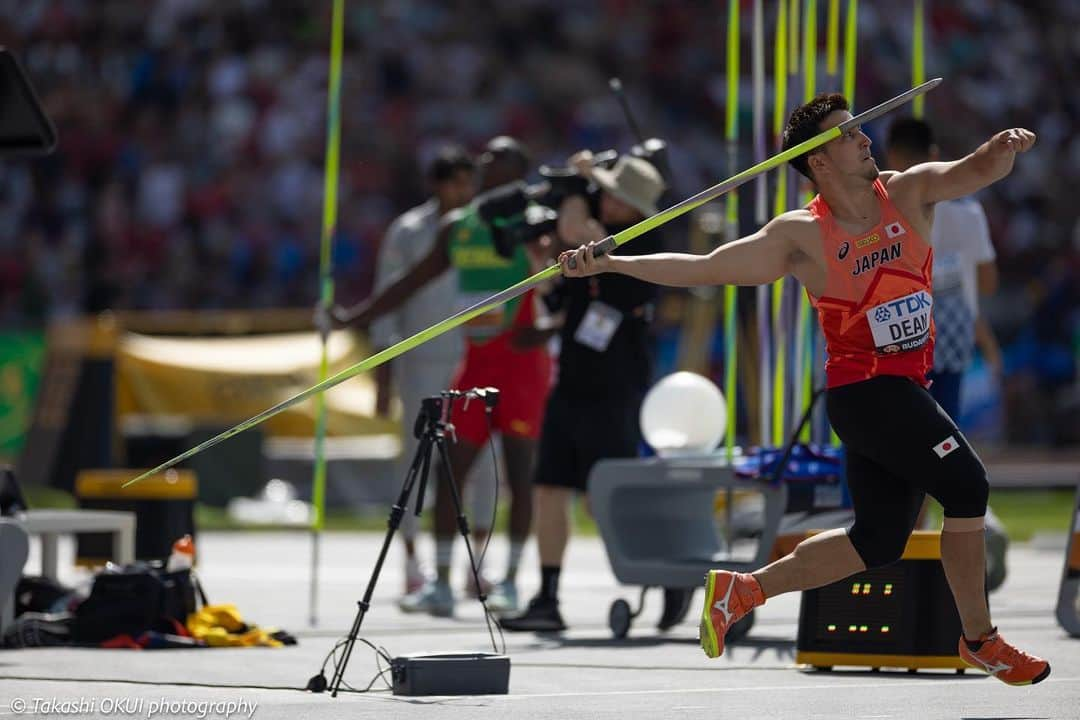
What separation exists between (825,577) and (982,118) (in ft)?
57.5

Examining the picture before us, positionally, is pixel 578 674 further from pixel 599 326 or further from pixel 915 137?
pixel 915 137

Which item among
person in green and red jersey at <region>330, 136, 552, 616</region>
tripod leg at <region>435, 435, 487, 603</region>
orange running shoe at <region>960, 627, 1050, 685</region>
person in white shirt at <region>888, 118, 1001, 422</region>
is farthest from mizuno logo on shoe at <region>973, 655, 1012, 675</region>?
person in green and red jersey at <region>330, 136, 552, 616</region>

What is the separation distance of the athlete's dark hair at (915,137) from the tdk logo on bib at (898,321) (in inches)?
126

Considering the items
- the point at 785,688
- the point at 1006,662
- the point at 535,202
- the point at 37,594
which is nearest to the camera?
the point at 1006,662

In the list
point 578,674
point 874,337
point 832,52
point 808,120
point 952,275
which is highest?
point 832,52

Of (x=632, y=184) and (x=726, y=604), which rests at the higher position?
(x=632, y=184)

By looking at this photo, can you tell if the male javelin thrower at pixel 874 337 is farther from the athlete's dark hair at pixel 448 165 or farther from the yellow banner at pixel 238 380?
the yellow banner at pixel 238 380

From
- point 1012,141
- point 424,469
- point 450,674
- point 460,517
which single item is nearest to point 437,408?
point 424,469

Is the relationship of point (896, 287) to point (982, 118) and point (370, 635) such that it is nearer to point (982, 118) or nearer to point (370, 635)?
point (370, 635)

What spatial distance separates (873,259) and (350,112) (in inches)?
732

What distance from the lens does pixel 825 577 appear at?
23.4 ft

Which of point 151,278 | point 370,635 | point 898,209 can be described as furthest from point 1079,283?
point 898,209

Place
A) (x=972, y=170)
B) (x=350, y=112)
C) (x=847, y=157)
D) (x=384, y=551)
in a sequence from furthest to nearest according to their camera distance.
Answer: (x=350, y=112) → (x=384, y=551) → (x=847, y=157) → (x=972, y=170)

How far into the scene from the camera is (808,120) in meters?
7.09
